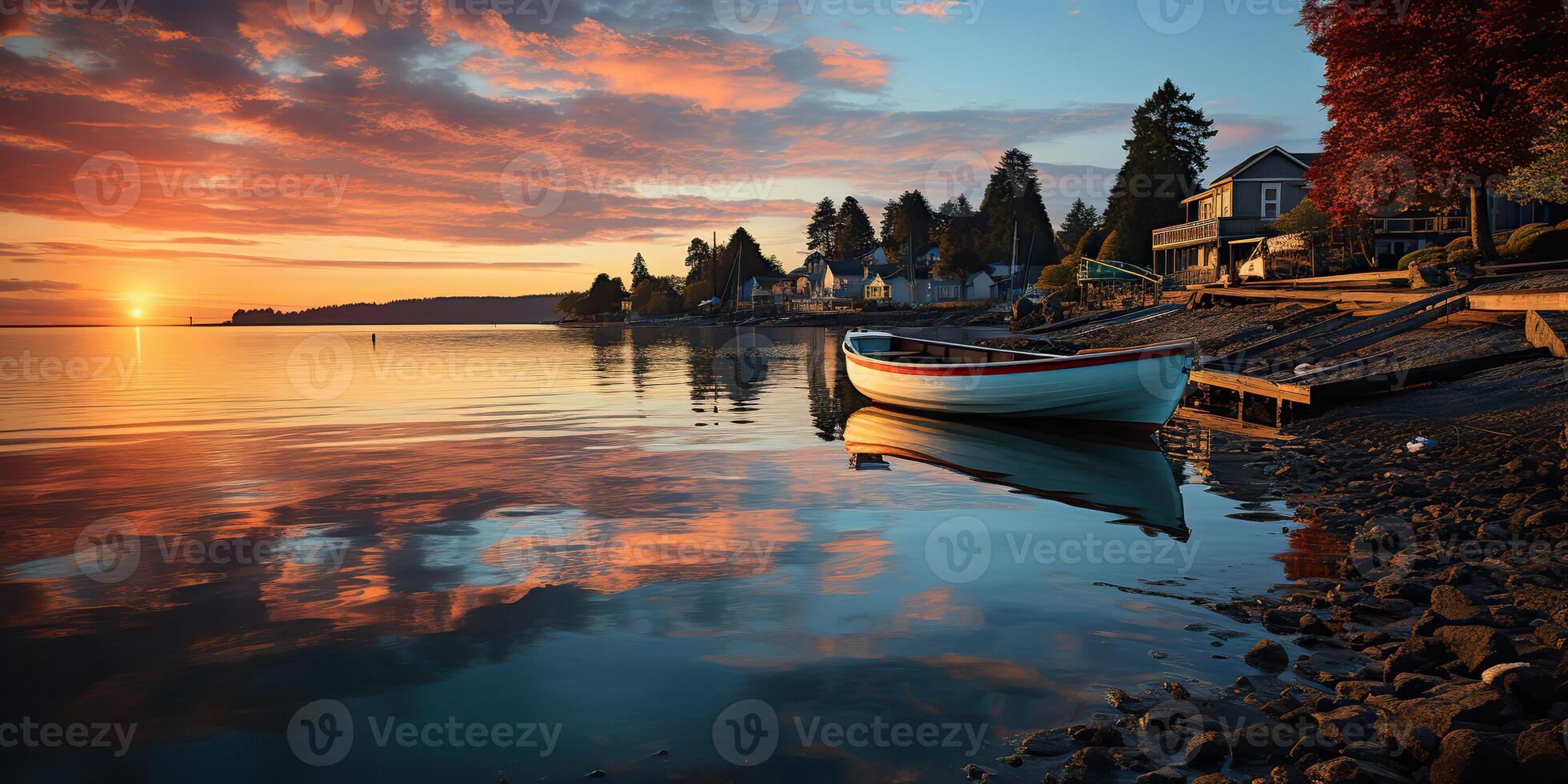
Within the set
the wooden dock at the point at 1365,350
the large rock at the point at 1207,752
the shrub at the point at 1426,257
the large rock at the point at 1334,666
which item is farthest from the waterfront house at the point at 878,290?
the large rock at the point at 1207,752

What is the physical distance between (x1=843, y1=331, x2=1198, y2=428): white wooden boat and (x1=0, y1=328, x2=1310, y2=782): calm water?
3.98 ft

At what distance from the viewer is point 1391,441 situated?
1522 centimetres

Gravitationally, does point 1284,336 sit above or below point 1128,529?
above

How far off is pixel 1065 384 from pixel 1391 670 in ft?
46.4

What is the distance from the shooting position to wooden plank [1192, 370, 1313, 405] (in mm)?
18234

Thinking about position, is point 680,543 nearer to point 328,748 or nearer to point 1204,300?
point 328,748

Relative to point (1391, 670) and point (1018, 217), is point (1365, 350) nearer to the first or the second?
point (1391, 670)

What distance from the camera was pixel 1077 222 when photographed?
156 meters

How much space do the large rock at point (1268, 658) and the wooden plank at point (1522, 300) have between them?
1635 cm

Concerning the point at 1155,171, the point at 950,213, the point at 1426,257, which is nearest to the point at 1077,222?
the point at 950,213

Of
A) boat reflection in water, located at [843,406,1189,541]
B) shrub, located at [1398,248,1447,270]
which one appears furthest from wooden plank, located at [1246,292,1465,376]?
shrub, located at [1398,248,1447,270]

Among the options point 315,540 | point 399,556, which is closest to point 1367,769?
point 399,556

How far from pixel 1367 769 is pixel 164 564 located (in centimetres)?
1171

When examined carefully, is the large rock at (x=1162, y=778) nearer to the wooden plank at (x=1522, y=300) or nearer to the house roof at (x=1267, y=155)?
the wooden plank at (x=1522, y=300)
